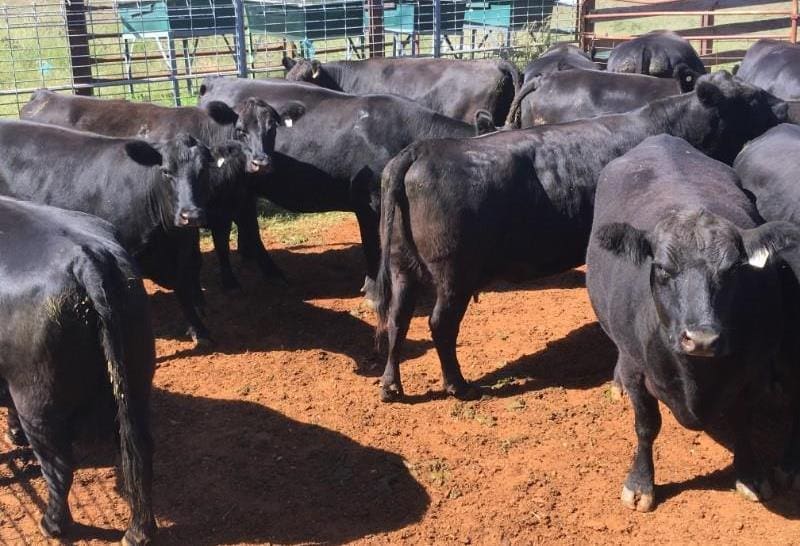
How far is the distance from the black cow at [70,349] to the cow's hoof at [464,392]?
245cm

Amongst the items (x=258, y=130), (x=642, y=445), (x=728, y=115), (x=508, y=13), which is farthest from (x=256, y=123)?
(x=508, y=13)

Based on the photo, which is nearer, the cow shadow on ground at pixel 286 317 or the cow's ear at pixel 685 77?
the cow shadow on ground at pixel 286 317

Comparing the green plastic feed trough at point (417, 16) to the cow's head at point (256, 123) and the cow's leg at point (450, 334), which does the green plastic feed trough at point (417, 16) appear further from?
the cow's leg at point (450, 334)

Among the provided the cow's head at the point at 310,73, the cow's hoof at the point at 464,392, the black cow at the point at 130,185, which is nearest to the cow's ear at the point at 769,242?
the cow's hoof at the point at 464,392

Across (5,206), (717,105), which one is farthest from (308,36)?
(5,206)

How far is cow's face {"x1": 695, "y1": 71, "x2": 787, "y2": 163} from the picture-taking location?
7465mm

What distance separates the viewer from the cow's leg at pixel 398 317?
21.3 feet

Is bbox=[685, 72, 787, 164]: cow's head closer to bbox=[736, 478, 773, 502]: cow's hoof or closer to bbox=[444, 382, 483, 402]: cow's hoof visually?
bbox=[444, 382, 483, 402]: cow's hoof

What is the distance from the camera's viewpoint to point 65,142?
755cm

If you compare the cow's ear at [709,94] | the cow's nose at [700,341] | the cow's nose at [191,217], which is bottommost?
the cow's nose at [191,217]

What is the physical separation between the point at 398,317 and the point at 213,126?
138 inches

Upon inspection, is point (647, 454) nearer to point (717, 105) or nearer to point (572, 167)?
point (572, 167)

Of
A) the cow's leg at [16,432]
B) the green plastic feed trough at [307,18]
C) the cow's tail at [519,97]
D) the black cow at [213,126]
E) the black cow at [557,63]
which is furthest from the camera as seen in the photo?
the green plastic feed trough at [307,18]

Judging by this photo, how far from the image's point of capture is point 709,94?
7438 millimetres
